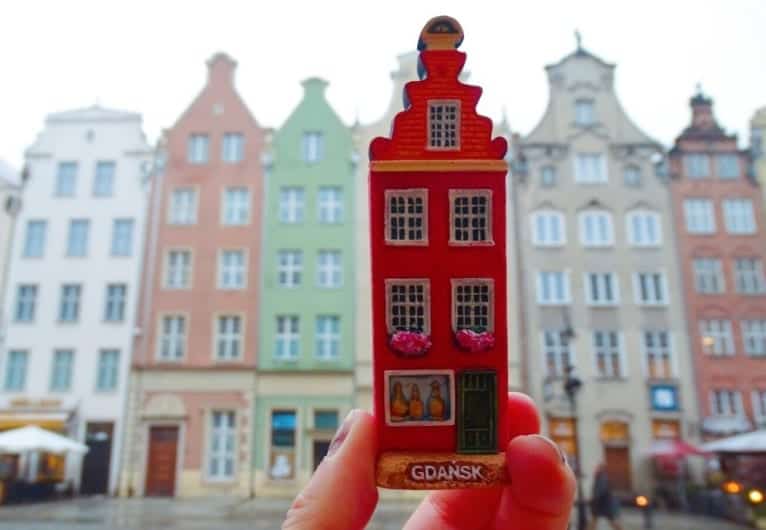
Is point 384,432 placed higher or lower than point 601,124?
lower

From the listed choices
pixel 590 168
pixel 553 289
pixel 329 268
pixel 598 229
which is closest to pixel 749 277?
pixel 598 229

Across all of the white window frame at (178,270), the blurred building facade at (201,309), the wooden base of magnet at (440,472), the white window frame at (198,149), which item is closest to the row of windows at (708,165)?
the blurred building facade at (201,309)

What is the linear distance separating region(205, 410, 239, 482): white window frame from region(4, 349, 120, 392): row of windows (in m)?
4.45

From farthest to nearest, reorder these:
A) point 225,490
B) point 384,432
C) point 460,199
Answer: point 225,490, point 460,199, point 384,432

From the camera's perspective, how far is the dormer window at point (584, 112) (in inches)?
1131

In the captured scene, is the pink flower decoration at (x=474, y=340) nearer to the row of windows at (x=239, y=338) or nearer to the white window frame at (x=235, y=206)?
the row of windows at (x=239, y=338)

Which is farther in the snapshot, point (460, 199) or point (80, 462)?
point (80, 462)

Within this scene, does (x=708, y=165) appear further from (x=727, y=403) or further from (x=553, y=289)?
(x=727, y=403)

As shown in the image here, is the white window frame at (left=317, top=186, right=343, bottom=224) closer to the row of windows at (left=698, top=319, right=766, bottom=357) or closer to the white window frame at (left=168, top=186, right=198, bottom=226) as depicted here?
the white window frame at (left=168, top=186, right=198, bottom=226)

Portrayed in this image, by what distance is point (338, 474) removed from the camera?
272 cm

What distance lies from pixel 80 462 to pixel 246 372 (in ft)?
23.5

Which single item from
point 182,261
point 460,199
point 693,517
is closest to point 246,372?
point 182,261

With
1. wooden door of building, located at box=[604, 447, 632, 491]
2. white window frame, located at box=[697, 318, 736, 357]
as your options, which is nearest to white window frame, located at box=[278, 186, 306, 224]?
wooden door of building, located at box=[604, 447, 632, 491]

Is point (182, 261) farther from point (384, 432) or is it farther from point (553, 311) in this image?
point (384, 432)
